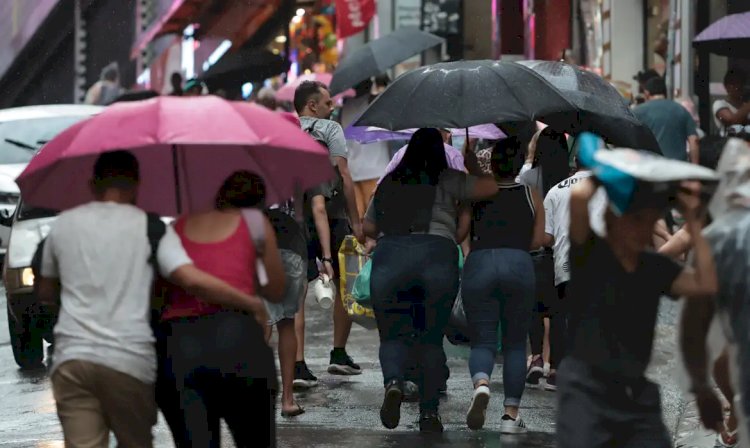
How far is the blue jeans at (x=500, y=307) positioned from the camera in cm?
893

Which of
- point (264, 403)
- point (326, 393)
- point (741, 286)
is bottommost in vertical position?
point (326, 393)

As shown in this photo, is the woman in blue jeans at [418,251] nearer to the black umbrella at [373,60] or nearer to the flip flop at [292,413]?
the flip flop at [292,413]

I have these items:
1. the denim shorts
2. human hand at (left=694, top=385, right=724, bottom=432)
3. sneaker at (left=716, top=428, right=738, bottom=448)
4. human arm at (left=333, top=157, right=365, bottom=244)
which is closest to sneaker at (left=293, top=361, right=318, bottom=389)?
human arm at (left=333, top=157, right=365, bottom=244)

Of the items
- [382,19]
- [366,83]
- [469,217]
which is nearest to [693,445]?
[469,217]

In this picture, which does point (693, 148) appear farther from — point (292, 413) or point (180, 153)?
point (180, 153)

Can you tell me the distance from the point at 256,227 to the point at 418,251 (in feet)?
9.31

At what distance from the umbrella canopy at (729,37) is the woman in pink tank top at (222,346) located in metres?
9.80

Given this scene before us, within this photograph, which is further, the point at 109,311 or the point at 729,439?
the point at 729,439

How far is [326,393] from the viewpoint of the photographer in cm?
1066

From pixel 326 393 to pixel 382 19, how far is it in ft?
70.7

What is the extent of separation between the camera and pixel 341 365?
37.7ft

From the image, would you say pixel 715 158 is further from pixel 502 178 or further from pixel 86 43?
pixel 86 43

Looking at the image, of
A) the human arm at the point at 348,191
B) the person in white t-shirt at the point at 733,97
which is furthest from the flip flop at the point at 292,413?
the person in white t-shirt at the point at 733,97

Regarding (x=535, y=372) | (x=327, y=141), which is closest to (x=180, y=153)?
(x=327, y=141)
